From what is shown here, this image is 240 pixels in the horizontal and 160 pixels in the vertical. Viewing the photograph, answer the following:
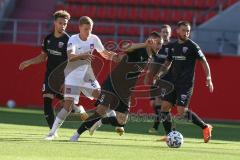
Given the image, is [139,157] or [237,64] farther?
[237,64]

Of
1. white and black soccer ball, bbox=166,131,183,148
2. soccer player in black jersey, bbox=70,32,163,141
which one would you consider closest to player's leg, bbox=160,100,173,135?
soccer player in black jersey, bbox=70,32,163,141

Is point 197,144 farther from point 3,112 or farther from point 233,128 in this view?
point 3,112

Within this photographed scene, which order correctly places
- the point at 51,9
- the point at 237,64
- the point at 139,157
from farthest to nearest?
the point at 51,9 → the point at 237,64 → the point at 139,157

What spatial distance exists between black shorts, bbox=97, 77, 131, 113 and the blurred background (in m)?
9.83

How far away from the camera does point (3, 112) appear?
72.5 feet

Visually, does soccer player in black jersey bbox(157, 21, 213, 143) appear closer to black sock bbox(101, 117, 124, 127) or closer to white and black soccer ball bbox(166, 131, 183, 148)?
black sock bbox(101, 117, 124, 127)

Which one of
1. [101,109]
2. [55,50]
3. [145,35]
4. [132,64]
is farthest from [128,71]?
[145,35]

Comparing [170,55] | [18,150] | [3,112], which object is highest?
[170,55]

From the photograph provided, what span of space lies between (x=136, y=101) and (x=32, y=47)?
3.75 meters

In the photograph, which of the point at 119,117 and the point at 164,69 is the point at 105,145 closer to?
the point at 119,117

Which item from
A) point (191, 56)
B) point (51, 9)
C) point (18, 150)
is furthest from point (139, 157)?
point (51, 9)

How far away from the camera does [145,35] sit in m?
27.9

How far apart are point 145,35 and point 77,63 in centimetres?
1369

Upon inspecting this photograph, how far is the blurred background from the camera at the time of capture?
24.3 m
